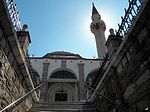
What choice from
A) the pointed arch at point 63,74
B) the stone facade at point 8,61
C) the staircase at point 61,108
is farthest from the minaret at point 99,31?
the stone facade at point 8,61

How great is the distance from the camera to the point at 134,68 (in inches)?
155

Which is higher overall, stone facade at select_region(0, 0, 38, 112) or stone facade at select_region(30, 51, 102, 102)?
stone facade at select_region(30, 51, 102, 102)

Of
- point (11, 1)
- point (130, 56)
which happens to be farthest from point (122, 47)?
point (11, 1)

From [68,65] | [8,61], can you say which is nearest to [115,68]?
[8,61]

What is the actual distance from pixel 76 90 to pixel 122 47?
41.2 feet

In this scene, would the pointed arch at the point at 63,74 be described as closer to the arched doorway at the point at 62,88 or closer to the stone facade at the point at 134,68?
the arched doorway at the point at 62,88

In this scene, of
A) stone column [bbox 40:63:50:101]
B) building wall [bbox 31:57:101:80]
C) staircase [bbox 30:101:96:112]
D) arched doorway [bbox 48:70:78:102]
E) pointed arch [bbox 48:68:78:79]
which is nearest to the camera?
staircase [bbox 30:101:96:112]

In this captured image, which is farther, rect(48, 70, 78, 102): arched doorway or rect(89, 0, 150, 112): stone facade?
rect(48, 70, 78, 102): arched doorway

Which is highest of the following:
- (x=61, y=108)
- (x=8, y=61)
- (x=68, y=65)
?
(x=68, y=65)

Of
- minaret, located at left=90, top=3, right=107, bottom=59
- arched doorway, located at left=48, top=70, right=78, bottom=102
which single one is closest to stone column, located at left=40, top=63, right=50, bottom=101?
arched doorway, located at left=48, top=70, right=78, bottom=102

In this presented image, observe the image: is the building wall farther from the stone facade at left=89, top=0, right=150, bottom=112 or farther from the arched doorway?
the stone facade at left=89, top=0, right=150, bottom=112

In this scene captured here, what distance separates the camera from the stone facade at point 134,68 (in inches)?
Answer: 134

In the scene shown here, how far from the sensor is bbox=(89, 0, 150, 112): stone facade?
342 cm

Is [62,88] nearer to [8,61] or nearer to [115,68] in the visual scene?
[115,68]
